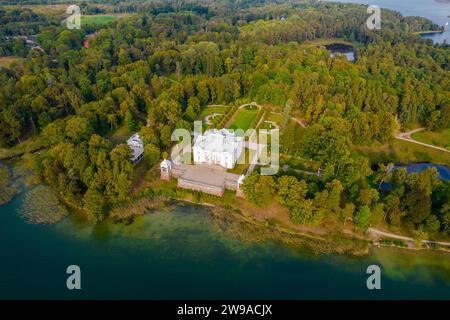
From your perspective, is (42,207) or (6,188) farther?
(6,188)

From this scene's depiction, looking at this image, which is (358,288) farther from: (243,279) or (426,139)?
(426,139)

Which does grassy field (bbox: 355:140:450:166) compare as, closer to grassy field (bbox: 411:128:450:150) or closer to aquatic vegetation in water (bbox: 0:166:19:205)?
grassy field (bbox: 411:128:450:150)

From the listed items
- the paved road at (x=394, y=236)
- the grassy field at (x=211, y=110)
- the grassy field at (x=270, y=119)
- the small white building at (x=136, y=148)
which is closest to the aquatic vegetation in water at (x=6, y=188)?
the small white building at (x=136, y=148)

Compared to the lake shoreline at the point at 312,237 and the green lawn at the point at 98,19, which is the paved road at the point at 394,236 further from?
the green lawn at the point at 98,19

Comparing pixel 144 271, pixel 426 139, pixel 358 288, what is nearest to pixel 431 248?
pixel 358 288

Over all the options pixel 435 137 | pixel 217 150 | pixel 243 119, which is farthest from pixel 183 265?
pixel 435 137

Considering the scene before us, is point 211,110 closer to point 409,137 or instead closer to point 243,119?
point 243,119
